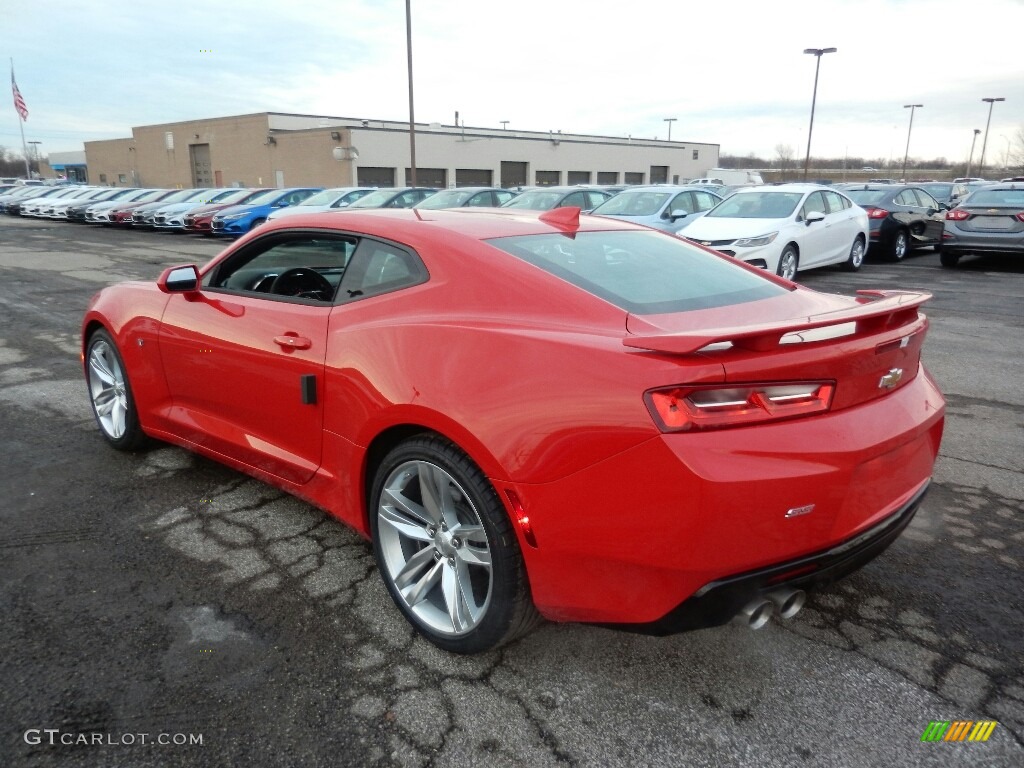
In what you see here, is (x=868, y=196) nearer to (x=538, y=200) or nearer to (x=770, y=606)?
(x=538, y=200)

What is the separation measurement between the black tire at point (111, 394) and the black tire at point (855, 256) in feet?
39.7

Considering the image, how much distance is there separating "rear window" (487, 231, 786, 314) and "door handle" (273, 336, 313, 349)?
84 centimetres

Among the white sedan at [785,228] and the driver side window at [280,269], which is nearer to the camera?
the driver side window at [280,269]

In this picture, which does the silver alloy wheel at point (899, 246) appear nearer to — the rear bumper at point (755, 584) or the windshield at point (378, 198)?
the windshield at point (378, 198)

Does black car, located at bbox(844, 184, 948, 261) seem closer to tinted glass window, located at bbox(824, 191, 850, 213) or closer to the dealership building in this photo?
tinted glass window, located at bbox(824, 191, 850, 213)

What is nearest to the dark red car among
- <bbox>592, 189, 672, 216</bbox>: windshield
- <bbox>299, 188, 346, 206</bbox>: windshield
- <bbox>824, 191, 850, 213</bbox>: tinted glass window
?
<bbox>299, 188, 346, 206</bbox>: windshield

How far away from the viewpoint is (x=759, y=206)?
12000 millimetres

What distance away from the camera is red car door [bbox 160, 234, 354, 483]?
9.98ft

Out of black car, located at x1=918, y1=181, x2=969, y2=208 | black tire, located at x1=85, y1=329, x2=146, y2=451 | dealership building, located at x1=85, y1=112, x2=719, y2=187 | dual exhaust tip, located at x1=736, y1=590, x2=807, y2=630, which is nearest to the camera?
dual exhaust tip, located at x1=736, y1=590, x2=807, y2=630

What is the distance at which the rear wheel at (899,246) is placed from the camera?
49.7ft

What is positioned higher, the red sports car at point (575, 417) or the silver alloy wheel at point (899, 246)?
the red sports car at point (575, 417)

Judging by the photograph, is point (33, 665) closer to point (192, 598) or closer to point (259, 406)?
point (192, 598)

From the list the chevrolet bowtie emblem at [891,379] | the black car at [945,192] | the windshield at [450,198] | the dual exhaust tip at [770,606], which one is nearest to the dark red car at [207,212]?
the windshield at [450,198]

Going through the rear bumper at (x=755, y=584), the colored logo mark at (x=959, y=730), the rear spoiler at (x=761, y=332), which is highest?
the rear spoiler at (x=761, y=332)
